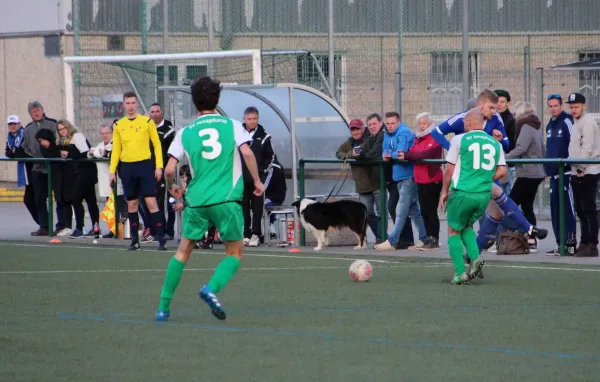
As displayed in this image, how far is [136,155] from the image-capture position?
15953 millimetres

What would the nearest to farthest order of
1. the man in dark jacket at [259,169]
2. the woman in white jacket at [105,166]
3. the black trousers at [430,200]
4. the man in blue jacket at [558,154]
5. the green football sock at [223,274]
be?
1. the green football sock at [223,274]
2. the man in blue jacket at [558,154]
3. the black trousers at [430,200]
4. the man in dark jacket at [259,169]
5. the woman in white jacket at [105,166]

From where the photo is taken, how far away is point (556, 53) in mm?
28797

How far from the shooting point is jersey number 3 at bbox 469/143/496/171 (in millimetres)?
11516

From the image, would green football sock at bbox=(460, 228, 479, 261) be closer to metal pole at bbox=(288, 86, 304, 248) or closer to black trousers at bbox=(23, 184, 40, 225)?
metal pole at bbox=(288, 86, 304, 248)

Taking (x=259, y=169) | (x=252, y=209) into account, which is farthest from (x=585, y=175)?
(x=252, y=209)

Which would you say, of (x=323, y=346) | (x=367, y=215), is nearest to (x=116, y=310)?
(x=323, y=346)

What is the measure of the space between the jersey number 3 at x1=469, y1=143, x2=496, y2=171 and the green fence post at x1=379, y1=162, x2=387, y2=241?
4.60 m

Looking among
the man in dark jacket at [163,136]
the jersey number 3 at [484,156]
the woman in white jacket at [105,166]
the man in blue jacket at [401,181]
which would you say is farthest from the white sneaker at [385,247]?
the jersey number 3 at [484,156]

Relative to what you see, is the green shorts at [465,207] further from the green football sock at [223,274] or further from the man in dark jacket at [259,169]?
the man in dark jacket at [259,169]

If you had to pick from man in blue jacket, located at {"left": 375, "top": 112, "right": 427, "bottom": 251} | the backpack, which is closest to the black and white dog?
man in blue jacket, located at {"left": 375, "top": 112, "right": 427, "bottom": 251}

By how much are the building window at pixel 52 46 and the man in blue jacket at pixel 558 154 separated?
17.1 metres

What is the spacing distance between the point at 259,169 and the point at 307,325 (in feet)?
24.9

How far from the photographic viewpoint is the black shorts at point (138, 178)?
16.0 meters

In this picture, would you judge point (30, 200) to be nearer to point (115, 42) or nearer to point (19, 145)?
point (19, 145)
